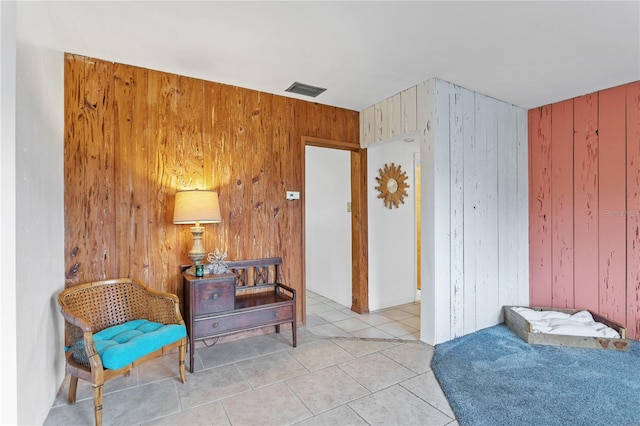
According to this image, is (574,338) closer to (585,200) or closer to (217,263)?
(585,200)

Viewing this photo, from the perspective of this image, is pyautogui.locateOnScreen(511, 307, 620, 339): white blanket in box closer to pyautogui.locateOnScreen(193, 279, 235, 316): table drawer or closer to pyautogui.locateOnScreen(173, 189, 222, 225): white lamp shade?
pyautogui.locateOnScreen(193, 279, 235, 316): table drawer

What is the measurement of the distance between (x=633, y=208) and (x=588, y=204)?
35 cm

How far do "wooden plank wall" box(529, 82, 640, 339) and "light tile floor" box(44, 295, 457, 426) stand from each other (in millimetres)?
1925

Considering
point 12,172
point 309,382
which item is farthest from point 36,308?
point 309,382

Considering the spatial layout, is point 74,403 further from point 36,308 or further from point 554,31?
point 554,31

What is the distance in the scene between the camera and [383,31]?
2189 mm

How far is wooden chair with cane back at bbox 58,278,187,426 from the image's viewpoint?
180 cm

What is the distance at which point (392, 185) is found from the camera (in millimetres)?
4223

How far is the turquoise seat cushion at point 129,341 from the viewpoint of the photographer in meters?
1.82

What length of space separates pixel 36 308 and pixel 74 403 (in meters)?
0.71

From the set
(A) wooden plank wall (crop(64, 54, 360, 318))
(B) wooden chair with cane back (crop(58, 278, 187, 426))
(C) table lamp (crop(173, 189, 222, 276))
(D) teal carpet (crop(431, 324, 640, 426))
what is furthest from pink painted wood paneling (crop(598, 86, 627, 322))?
(B) wooden chair with cane back (crop(58, 278, 187, 426))

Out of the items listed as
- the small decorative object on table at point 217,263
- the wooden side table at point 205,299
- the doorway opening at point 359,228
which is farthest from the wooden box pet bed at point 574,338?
the small decorative object on table at point 217,263

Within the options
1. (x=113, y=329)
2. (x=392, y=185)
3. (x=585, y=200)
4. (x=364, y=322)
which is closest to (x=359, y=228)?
(x=392, y=185)

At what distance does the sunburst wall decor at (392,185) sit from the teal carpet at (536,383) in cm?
187
